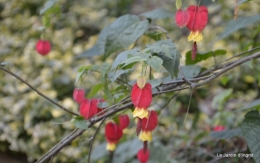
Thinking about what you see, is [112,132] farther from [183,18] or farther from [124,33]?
[183,18]

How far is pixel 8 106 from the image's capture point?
241cm

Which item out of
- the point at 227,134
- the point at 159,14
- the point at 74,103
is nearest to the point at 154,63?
the point at 159,14

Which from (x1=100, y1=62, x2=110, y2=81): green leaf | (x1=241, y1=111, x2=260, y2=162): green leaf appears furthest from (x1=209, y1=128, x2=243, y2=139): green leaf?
(x1=100, y1=62, x2=110, y2=81): green leaf

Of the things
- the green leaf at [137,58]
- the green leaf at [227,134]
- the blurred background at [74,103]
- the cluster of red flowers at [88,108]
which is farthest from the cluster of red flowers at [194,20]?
the blurred background at [74,103]

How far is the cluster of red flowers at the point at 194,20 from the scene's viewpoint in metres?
0.69

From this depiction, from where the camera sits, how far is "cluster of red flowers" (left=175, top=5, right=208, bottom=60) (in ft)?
2.28

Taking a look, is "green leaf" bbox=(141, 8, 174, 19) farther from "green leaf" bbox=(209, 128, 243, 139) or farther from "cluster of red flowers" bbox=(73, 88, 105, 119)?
"green leaf" bbox=(209, 128, 243, 139)

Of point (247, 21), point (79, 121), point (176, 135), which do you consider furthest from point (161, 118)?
point (79, 121)

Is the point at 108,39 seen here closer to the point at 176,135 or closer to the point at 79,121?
the point at 79,121

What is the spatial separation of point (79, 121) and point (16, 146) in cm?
171

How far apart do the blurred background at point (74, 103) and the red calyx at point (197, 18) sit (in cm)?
67

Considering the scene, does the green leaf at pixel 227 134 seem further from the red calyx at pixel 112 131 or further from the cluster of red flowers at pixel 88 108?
the cluster of red flowers at pixel 88 108

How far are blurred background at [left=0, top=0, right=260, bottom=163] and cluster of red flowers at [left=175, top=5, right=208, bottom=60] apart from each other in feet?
2.20

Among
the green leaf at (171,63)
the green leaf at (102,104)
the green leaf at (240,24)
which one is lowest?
the green leaf at (102,104)
